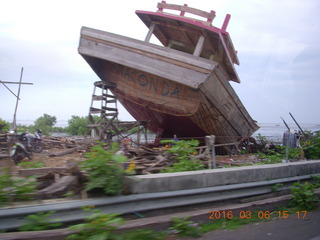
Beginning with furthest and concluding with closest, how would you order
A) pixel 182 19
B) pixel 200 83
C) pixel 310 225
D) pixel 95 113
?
pixel 95 113 < pixel 182 19 < pixel 200 83 < pixel 310 225

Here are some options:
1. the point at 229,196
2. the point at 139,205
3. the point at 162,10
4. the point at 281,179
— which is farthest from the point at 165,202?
the point at 162,10

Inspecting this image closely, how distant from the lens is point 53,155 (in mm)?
8852

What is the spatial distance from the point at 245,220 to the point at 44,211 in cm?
264

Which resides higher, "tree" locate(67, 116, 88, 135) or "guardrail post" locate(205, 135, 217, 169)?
"tree" locate(67, 116, 88, 135)

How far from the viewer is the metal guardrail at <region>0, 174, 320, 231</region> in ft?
9.53

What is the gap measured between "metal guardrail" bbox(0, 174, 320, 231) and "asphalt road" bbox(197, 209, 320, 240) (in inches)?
22.3

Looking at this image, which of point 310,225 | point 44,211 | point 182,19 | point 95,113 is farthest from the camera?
point 95,113

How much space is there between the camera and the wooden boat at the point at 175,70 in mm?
8789

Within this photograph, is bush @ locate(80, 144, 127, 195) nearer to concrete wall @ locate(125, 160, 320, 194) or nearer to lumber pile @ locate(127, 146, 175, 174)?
concrete wall @ locate(125, 160, 320, 194)

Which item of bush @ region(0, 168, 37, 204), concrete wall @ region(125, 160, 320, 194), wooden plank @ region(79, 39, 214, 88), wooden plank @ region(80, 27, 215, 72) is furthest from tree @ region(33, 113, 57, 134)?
concrete wall @ region(125, 160, 320, 194)

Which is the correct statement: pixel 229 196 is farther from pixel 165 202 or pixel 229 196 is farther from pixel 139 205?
pixel 139 205
